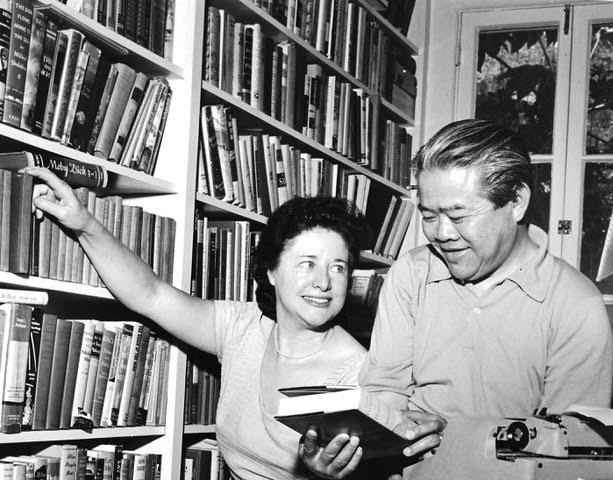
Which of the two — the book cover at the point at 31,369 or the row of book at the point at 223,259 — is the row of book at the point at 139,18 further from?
the book cover at the point at 31,369

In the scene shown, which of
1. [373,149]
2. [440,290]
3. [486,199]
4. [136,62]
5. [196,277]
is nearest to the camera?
[486,199]

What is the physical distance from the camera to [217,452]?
2.68 m

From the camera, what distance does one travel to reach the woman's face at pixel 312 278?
2.31m

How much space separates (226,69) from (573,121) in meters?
1.90

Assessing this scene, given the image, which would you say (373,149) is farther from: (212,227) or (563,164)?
(212,227)

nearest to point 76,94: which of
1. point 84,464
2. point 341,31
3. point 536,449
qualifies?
point 84,464

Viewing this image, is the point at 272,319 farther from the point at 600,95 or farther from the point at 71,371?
the point at 600,95

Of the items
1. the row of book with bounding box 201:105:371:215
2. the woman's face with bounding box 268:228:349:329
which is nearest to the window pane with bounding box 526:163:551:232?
the row of book with bounding box 201:105:371:215

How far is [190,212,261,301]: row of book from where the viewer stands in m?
2.62

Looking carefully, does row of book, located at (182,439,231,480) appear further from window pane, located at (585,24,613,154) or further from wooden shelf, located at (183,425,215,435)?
window pane, located at (585,24,613,154)

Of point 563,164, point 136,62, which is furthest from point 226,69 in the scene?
point 563,164

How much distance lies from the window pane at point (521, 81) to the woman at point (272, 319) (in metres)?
1.84

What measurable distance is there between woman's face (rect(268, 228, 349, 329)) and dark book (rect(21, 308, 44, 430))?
65cm

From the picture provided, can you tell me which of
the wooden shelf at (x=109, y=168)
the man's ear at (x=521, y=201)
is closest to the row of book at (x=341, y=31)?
the wooden shelf at (x=109, y=168)
